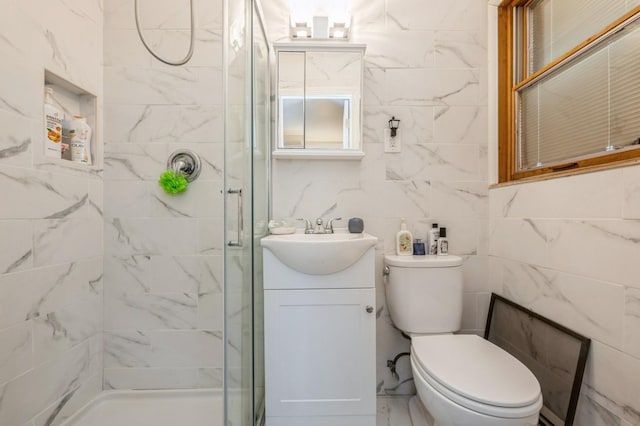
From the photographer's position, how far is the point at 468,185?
159cm

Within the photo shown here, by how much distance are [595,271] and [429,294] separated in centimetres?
62

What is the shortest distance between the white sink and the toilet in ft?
1.08

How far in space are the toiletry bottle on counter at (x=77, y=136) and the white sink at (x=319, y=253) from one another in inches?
43.3

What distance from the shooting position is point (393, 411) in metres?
1.44

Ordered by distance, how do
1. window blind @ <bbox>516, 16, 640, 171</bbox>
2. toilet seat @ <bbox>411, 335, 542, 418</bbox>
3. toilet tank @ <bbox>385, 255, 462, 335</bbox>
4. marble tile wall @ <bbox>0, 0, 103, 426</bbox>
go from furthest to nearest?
toilet tank @ <bbox>385, 255, 462, 335</bbox>, marble tile wall @ <bbox>0, 0, 103, 426</bbox>, window blind @ <bbox>516, 16, 640, 171</bbox>, toilet seat @ <bbox>411, 335, 542, 418</bbox>

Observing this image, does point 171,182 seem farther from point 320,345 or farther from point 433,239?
point 433,239

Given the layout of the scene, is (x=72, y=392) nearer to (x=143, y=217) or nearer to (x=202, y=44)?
(x=143, y=217)

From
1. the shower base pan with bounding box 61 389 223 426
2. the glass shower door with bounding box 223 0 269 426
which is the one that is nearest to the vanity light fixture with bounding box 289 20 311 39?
the glass shower door with bounding box 223 0 269 426

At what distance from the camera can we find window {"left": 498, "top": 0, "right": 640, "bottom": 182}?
0.96 meters

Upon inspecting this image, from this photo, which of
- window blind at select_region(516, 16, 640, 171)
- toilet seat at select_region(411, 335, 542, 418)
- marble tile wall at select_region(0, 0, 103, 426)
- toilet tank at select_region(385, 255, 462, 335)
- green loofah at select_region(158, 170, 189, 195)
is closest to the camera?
toilet seat at select_region(411, 335, 542, 418)

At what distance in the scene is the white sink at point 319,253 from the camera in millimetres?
1127

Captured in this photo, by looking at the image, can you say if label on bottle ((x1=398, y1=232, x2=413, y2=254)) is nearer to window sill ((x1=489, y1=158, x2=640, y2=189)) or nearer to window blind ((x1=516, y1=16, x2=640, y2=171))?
window sill ((x1=489, y1=158, x2=640, y2=189))

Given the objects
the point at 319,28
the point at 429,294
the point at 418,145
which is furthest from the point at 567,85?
the point at 319,28

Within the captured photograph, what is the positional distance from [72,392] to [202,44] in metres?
1.97
